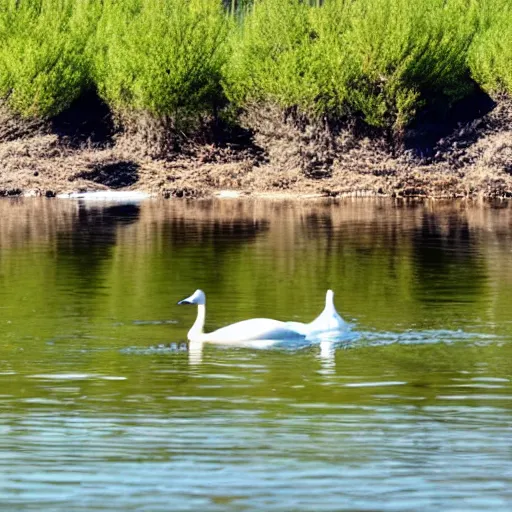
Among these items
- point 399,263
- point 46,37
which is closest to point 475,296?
point 399,263

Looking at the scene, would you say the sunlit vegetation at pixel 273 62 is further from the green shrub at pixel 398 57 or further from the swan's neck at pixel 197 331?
the swan's neck at pixel 197 331

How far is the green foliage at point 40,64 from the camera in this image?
62.7 meters

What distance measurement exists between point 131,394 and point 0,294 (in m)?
11.3

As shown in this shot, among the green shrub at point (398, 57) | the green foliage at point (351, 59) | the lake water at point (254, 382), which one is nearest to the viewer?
the lake water at point (254, 382)

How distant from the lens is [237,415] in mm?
15773

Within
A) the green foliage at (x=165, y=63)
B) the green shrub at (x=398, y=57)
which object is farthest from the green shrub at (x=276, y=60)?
the green shrub at (x=398, y=57)

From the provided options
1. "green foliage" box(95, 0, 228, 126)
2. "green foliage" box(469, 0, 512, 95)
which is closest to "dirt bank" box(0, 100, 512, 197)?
"green foliage" box(469, 0, 512, 95)

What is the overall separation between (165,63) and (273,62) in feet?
14.0

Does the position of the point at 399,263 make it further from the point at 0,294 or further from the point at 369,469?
the point at 369,469

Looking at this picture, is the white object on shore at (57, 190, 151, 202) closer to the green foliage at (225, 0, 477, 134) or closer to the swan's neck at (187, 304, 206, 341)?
the green foliage at (225, 0, 477, 134)

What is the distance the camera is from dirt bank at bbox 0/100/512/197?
5931 centimetres

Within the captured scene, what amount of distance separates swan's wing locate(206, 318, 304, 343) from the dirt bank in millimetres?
37960

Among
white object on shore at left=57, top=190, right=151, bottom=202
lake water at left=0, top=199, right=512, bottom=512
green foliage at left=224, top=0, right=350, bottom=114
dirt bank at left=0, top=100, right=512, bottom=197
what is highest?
green foliage at left=224, top=0, right=350, bottom=114

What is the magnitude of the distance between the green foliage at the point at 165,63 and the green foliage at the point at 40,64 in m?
1.29
